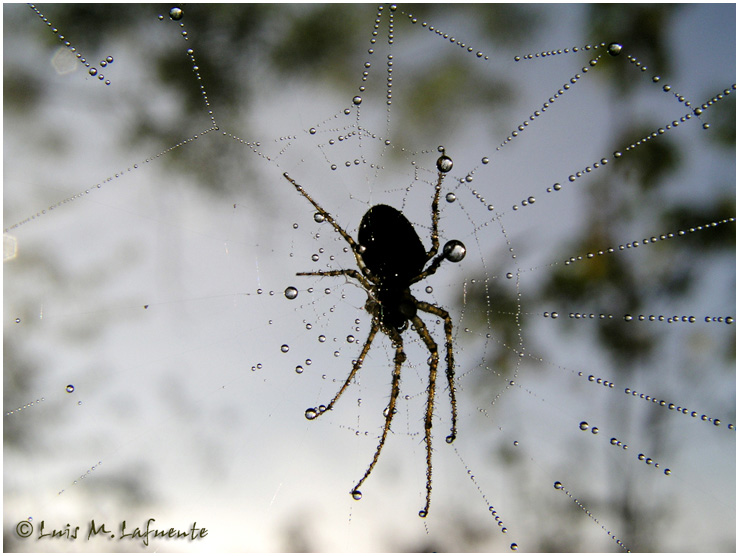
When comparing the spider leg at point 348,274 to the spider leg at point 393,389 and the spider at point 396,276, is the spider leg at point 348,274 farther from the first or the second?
the spider leg at point 393,389

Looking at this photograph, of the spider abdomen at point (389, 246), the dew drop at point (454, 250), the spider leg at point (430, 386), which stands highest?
the spider abdomen at point (389, 246)

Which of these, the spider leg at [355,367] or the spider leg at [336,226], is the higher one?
the spider leg at [336,226]

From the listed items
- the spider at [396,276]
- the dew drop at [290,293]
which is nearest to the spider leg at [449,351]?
the spider at [396,276]

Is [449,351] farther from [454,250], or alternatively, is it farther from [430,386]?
[454,250]

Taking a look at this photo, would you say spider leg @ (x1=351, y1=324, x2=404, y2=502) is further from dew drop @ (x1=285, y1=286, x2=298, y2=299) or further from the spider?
dew drop @ (x1=285, y1=286, x2=298, y2=299)

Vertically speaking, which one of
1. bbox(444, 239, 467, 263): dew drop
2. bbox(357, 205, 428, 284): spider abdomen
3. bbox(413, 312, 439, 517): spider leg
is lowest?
bbox(413, 312, 439, 517): spider leg

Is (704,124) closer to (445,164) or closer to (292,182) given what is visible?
(445,164)

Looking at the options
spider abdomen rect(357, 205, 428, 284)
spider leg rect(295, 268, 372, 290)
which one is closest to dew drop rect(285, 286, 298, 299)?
spider leg rect(295, 268, 372, 290)

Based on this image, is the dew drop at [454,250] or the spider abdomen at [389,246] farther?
the spider abdomen at [389,246]
